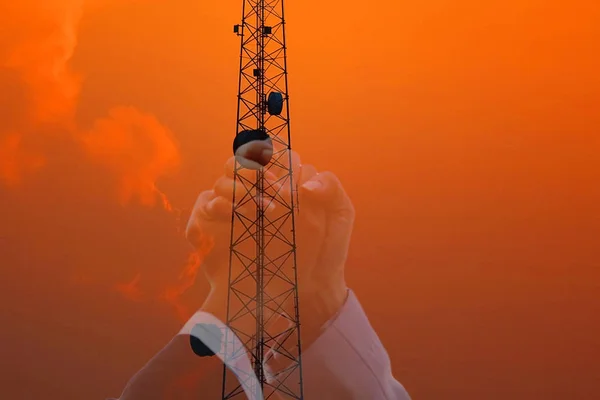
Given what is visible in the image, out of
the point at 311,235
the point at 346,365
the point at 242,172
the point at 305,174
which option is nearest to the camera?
the point at 346,365

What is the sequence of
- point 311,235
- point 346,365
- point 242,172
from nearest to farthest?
point 346,365, point 311,235, point 242,172

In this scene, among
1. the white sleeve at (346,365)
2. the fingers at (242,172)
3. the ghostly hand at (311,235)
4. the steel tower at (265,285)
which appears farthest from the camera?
the fingers at (242,172)

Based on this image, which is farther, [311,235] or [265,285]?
[265,285]

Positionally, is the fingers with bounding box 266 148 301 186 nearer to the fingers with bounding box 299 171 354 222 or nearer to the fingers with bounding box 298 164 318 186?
the fingers with bounding box 298 164 318 186

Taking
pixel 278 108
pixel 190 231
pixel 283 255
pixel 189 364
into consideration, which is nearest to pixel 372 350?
pixel 283 255

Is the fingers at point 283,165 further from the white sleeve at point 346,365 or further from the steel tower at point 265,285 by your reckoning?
the white sleeve at point 346,365

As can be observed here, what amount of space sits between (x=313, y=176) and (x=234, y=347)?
345 cm

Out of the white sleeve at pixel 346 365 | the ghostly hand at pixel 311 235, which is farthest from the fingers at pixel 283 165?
the white sleeve at pixel 346 365

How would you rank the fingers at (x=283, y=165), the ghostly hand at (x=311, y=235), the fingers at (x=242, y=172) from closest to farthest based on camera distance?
the ghostly hand at (x=311, y=235) < the fingers at (x=242, y=172) < the fingers at (x=283, y=165)

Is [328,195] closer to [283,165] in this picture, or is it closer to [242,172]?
[283,165]

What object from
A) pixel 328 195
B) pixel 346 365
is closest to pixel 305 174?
pixel 328 195

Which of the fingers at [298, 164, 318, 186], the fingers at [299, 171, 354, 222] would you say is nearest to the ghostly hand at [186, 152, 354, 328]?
the fingers at [299, 171, 354, 222]

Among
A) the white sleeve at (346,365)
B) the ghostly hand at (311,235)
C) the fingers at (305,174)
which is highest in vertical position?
the fingers at (305,174)

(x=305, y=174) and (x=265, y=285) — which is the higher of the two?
(x=305, y=174)
